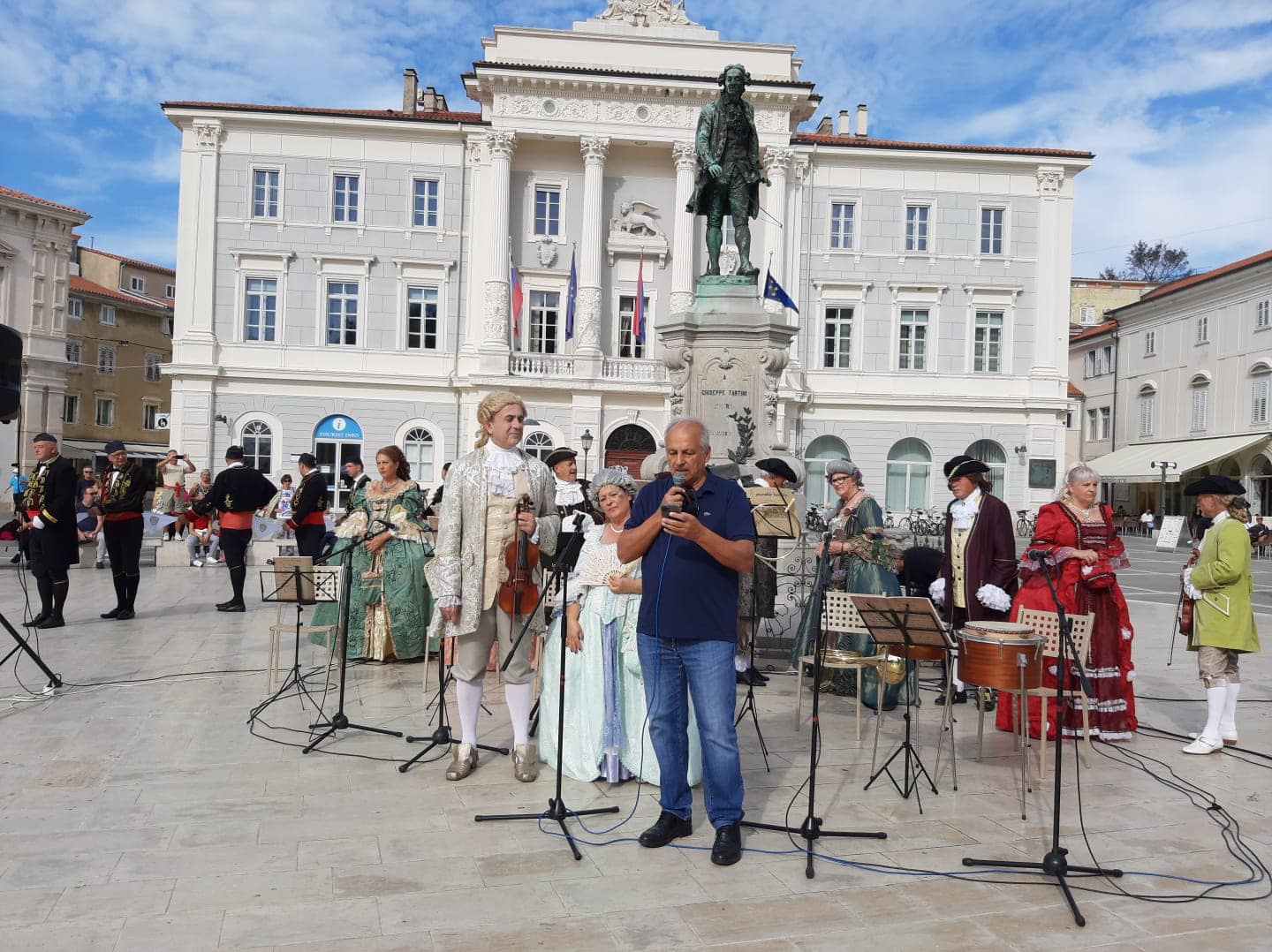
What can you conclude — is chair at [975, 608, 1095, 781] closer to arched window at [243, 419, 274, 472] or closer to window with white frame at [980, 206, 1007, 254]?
arched window at [243, 419, 274, 472]

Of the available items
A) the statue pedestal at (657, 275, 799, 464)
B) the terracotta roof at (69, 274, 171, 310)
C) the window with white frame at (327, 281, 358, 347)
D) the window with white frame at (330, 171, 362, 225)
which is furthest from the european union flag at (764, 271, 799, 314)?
the terracotta roof at (69, 274, 171, 310)

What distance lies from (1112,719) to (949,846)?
2.72 meters

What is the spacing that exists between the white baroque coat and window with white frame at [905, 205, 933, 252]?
30888mm

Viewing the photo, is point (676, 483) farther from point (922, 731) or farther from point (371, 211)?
point (371, 211)

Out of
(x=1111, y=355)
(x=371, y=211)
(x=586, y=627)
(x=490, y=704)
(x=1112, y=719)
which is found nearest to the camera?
(x=586, y=627)

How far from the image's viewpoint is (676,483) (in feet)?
13.5

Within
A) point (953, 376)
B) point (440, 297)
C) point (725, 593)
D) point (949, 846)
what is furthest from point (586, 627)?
point (953, 376)

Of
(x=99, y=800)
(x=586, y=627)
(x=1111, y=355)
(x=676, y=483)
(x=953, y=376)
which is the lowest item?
(x=99, y=800)

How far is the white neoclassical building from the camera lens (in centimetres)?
3139

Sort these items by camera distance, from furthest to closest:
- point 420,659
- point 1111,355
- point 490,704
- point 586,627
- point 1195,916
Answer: point 1111,355 < point 420,659 < point 490,704 < point 586,627 < point 1195,916

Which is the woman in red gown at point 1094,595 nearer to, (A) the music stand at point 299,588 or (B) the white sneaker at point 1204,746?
(B) the white sneaker at point 1204,746

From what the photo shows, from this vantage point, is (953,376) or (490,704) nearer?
(490,704)

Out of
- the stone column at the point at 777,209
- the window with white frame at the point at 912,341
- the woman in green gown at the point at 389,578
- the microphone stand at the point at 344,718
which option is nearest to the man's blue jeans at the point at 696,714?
the microphone stand at the point at 344,718

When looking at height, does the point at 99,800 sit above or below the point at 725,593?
below
